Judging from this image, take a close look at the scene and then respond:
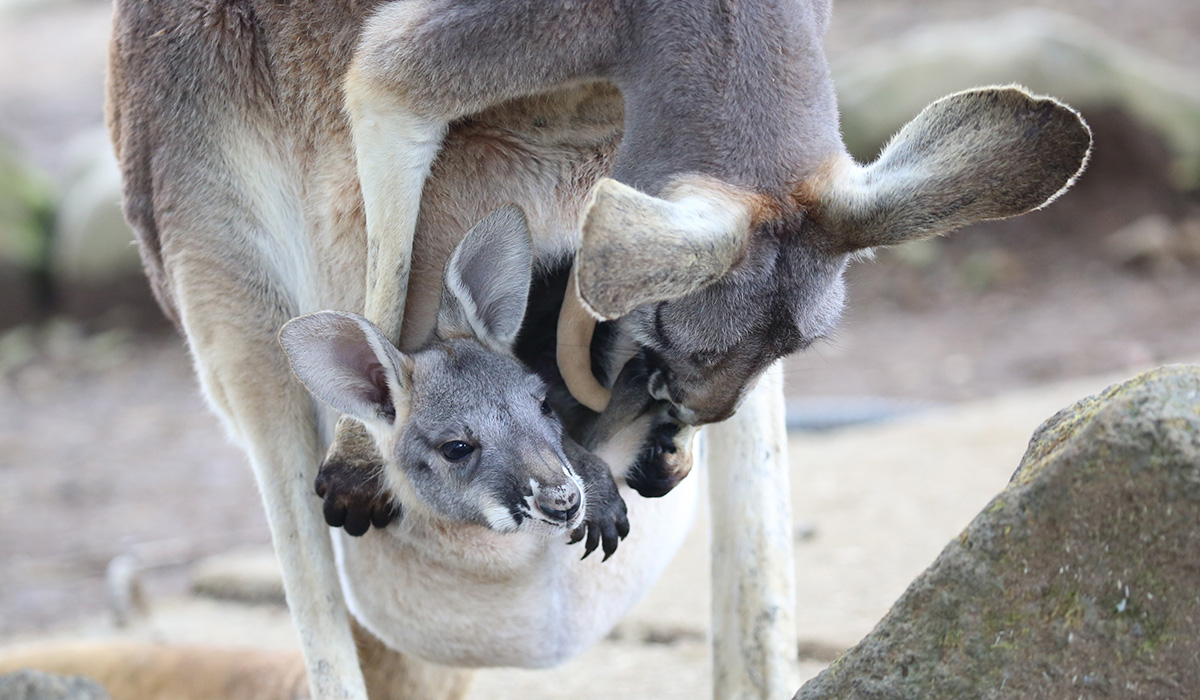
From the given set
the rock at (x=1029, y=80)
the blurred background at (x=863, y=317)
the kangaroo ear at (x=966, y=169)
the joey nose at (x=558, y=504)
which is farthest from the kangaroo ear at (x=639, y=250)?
the rock at (x=1029, y=80)

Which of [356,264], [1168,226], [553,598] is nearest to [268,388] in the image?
[356,264]

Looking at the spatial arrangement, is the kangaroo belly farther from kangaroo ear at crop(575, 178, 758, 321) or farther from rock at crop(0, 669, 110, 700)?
kangaroo ear at crop(575, 178, 758, 321)

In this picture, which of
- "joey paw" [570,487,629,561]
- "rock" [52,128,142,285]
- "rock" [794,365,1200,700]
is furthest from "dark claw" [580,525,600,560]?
"rock" [52,128,142,285]

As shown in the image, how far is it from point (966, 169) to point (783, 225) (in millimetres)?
311

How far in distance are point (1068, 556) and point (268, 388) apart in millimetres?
1683

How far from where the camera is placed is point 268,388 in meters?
2.84

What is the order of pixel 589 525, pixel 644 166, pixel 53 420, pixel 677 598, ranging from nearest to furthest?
pixel 644 166, pixel 589 525, pixel 677 598, pixel 53 420

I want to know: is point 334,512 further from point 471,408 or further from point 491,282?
point 491,282

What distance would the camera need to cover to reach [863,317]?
29.4ft

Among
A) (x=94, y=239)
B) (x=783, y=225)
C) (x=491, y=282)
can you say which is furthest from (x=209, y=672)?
(x=94, y=239)

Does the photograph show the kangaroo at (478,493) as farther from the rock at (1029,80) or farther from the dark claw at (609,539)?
the rock at (1029,80)

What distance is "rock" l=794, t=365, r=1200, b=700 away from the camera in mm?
1855

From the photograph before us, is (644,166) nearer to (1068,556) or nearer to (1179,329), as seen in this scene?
(1068,556)

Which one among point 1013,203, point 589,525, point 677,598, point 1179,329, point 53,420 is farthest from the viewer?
point 53,420
